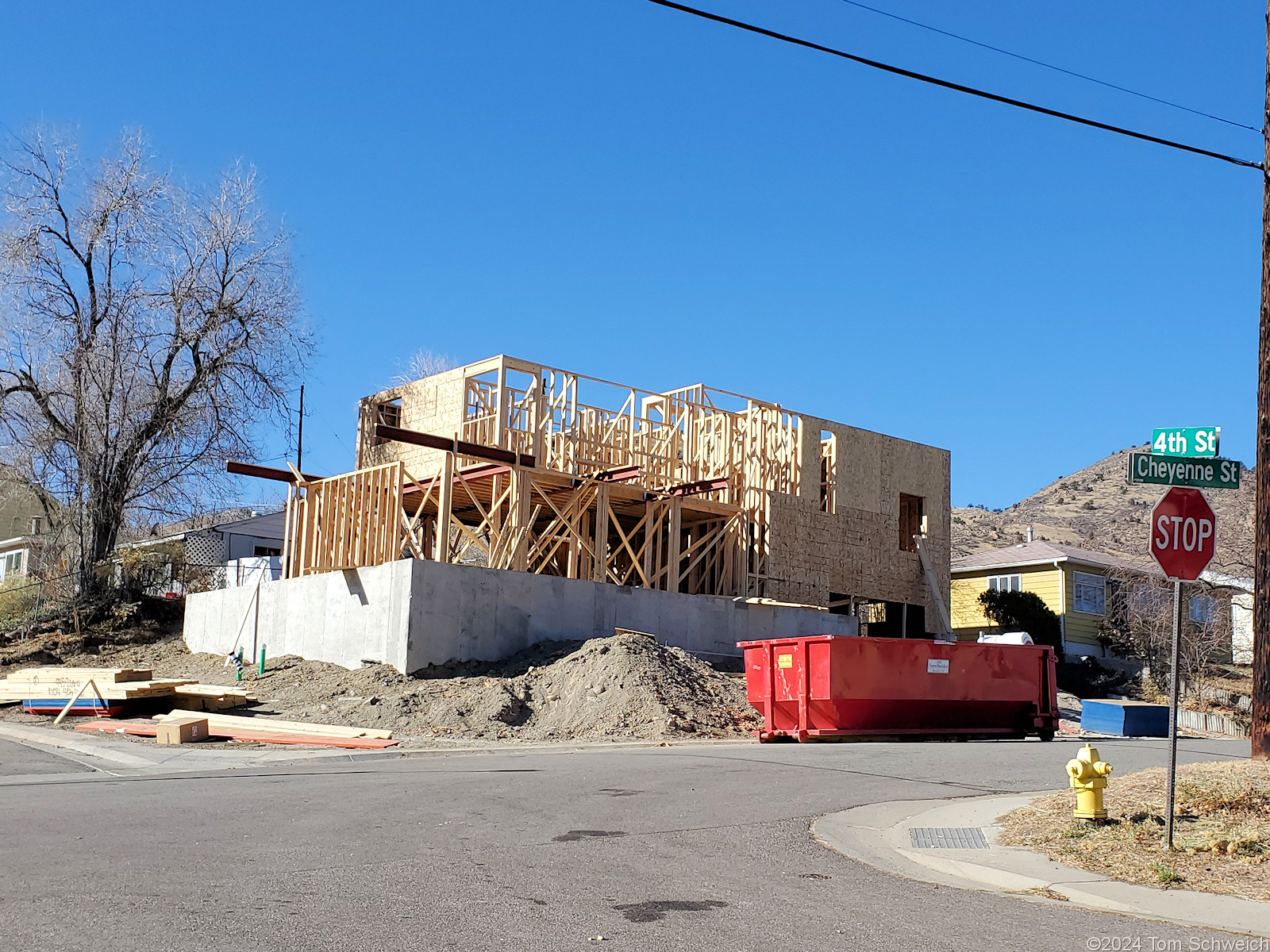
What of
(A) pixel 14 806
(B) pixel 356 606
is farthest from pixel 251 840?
(B) pixel 356 606

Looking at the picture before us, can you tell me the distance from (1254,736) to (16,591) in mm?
31566

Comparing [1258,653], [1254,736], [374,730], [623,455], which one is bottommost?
[374,730]

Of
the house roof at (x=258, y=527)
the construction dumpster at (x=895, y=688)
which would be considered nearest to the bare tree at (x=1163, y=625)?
the construction dumpster at (x=895, y=688)

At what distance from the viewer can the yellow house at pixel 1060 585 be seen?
40.2m

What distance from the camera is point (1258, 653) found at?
33.5 feet

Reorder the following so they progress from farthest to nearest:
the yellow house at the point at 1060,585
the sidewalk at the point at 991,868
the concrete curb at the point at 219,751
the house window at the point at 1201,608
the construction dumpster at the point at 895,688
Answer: the yellow house at the point at 1060,585 < the house window at the point at 1201,608 < the construction dumpster at the point at 895,688 < the concrete curb at the point at 219,751 < the sidewalk at the point at 991,868

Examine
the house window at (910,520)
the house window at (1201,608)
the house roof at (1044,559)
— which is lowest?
the house window at (1201,608)

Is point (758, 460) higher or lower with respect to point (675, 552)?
higher

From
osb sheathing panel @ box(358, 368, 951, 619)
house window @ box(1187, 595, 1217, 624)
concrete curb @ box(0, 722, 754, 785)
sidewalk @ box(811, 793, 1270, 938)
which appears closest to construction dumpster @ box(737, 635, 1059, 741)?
concrete curb @ box(0, 722, 754, 785)

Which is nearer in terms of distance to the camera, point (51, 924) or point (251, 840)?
point (51, 924)

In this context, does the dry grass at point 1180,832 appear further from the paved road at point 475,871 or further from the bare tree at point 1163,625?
the bare tree at point 1163,625

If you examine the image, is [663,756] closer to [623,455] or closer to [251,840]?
[251,840]

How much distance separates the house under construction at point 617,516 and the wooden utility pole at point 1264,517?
15465 millimetres

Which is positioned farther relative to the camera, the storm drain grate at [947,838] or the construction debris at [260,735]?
the construction debris at [260,735]
